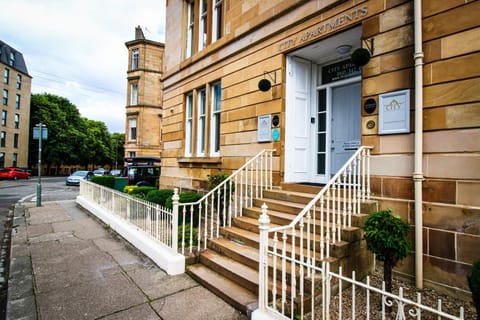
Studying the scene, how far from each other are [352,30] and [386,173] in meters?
2.79

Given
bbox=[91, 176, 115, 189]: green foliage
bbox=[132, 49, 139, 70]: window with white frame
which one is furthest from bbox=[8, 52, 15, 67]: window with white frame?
bbox=[91, 176, 115, 189]: green foliage

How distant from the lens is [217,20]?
884cm

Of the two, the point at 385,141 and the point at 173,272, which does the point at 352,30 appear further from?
the point at 173,272

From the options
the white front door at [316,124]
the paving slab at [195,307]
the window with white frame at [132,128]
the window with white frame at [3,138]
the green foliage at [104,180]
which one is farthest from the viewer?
the window with white frame at [3,138]

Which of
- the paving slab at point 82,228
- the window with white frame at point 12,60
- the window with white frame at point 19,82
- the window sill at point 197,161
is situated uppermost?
the window with white frame at point 12,60

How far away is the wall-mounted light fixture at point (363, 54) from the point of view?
4512mm

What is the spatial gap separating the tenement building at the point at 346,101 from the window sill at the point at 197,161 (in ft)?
0.14

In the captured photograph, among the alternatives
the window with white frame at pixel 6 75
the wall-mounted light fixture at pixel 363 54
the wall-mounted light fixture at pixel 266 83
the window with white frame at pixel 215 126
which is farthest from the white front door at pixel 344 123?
the window with white frame at pixel 6 75

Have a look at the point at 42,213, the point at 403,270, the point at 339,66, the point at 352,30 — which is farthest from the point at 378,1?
the point at 42,213

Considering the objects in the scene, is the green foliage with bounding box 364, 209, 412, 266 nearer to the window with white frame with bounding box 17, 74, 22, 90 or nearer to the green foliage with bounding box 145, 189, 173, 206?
the green foliage with bounding box 145, 189, 173, 206

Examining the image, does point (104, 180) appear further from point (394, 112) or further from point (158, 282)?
point (394, 112)

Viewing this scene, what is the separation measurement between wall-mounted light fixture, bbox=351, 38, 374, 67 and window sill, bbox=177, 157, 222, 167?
4.56m

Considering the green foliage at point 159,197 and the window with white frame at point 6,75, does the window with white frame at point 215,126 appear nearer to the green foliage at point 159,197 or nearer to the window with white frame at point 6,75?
the green foliage at point 159,197

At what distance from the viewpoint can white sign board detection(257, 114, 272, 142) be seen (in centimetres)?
634
